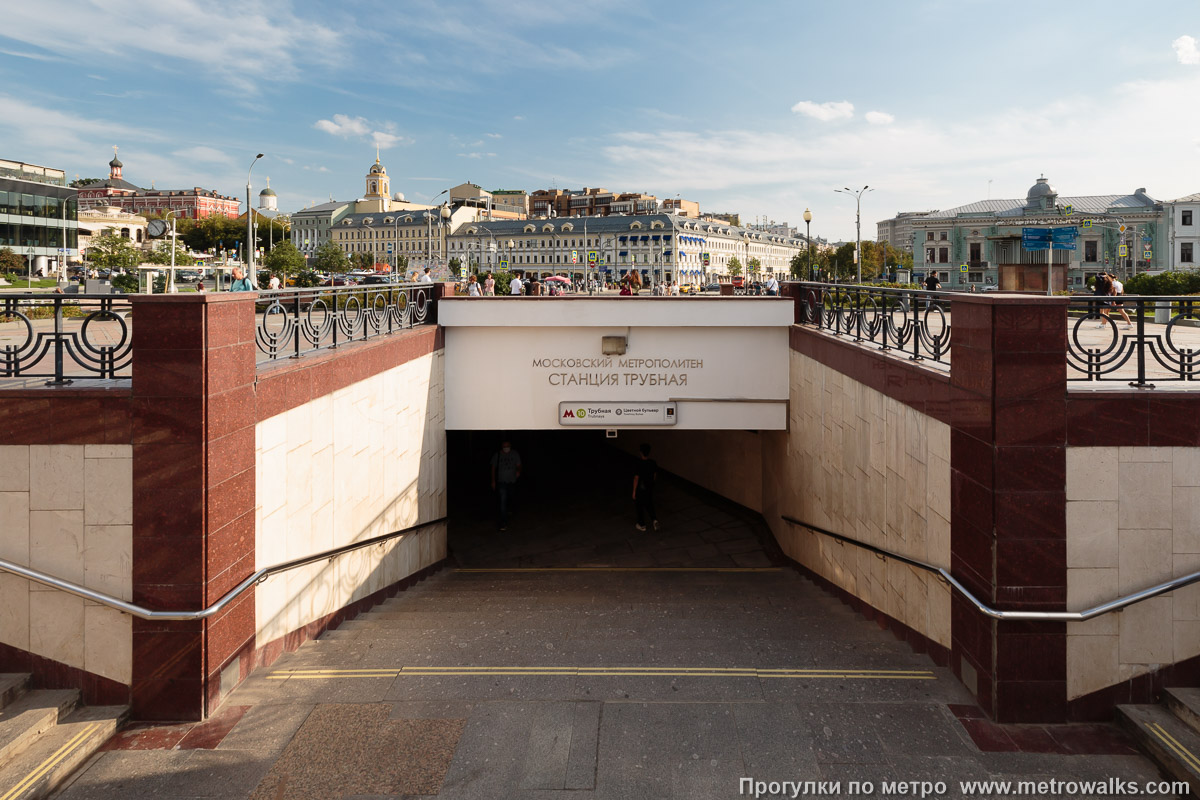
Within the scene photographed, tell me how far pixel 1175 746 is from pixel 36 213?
3389 inches

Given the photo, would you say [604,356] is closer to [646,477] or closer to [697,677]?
[646,477]

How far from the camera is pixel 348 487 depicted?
970cm

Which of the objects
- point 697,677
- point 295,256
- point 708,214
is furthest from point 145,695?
point 708,214

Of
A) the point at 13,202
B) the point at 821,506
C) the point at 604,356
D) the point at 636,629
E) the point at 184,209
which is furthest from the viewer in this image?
the point at 184,209

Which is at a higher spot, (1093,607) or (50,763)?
(1093,607)

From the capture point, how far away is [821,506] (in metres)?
12.4

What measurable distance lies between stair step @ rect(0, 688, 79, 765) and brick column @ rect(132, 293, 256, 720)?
48 centimetres

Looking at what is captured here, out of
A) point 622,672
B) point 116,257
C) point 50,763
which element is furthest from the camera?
point 116,257

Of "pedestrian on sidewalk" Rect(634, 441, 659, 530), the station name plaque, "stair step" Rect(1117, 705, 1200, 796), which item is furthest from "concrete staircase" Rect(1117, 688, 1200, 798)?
"pedestrian on sidewalk" Rect(634, 441, 659, 530)

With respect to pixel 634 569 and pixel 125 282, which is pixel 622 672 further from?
pixel 125 282

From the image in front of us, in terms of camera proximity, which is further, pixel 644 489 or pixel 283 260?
pixel 283 260

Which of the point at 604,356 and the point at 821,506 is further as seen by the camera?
the point at 604,356

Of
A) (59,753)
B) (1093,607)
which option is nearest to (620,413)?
(1093,607)

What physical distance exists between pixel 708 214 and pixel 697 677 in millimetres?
179186
